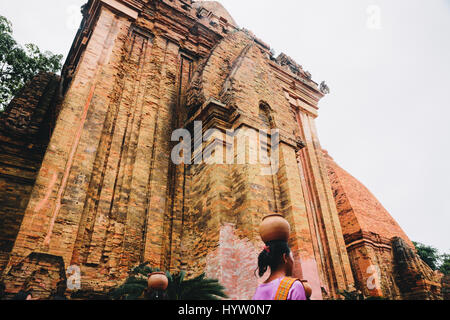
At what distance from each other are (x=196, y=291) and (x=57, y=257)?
209 centimetres

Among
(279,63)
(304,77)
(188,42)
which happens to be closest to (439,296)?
(304,77)

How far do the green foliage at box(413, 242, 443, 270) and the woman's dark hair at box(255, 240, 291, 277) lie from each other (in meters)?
21.6

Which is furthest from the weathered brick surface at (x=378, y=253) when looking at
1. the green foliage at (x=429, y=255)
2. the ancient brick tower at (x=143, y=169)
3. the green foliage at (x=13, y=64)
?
the green foliage at (x=13, y=64)

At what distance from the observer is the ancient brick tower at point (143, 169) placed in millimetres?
4477

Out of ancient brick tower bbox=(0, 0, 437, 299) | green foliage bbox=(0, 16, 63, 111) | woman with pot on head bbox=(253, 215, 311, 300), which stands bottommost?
woman with pot on head bbox=(253, 215, 311, 300)

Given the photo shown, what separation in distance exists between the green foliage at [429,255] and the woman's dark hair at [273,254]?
2162 cm

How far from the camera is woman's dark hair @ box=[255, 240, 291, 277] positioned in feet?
8.14

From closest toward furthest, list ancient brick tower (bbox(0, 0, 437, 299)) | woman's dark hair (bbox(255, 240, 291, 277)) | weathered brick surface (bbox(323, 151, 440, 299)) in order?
woman's dark hair (bbox(255, 240, 291, 277))
ancient brick tower (bbox(0, 0, 437, 299))
weathered brick surface (bbox(323, 151, 440, 299))

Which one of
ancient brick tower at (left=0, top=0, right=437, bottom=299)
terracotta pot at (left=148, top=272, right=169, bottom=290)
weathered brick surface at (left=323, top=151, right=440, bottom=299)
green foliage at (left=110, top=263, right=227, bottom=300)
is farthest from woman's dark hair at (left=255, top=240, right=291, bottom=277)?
weathered brick surface at (left=323, top=151, right=440, bottom=299)

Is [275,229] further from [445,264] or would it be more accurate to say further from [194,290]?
[445,264]

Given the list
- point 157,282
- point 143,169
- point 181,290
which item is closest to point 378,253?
point 143,169

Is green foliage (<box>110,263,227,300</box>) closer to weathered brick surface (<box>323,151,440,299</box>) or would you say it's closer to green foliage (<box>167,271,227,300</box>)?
green foliage (<box>167,271,227,300</box>)

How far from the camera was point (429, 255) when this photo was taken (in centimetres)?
1959

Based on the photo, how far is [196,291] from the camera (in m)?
3.70
